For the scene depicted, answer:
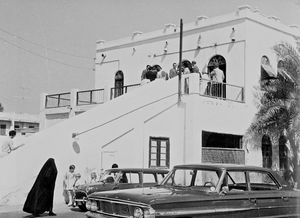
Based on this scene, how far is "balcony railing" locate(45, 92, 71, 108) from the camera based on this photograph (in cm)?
2397

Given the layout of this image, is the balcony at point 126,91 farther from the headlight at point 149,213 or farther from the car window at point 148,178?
the headlight at point 149,213

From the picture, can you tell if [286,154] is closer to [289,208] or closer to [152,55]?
[152,55]

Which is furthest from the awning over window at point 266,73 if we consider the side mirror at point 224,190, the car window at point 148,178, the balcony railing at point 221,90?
the side mirror at point 224,190

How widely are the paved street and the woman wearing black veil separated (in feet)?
1.61

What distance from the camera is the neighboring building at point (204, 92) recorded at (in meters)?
18.8

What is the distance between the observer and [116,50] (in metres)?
27.9

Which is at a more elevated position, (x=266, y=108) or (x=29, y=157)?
(x=266, y=108)

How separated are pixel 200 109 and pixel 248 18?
17.6 ft

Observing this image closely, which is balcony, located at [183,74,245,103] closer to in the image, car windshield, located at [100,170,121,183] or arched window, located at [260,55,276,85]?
arched window, located at [260,55,276,85]

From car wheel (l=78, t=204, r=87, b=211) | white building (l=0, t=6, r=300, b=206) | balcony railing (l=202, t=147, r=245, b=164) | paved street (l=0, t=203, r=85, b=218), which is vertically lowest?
paved street (l=0, t=203, r=85, b=218)

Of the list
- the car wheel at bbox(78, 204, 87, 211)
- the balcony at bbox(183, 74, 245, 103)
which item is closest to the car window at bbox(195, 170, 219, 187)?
the car wheel at bbox(78, 204, 87, 211)

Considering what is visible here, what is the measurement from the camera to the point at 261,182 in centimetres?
874

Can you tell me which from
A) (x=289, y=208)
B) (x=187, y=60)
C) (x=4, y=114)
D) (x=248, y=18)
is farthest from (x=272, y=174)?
(x=4, y=114)

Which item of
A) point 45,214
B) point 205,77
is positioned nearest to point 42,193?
point 45,214
